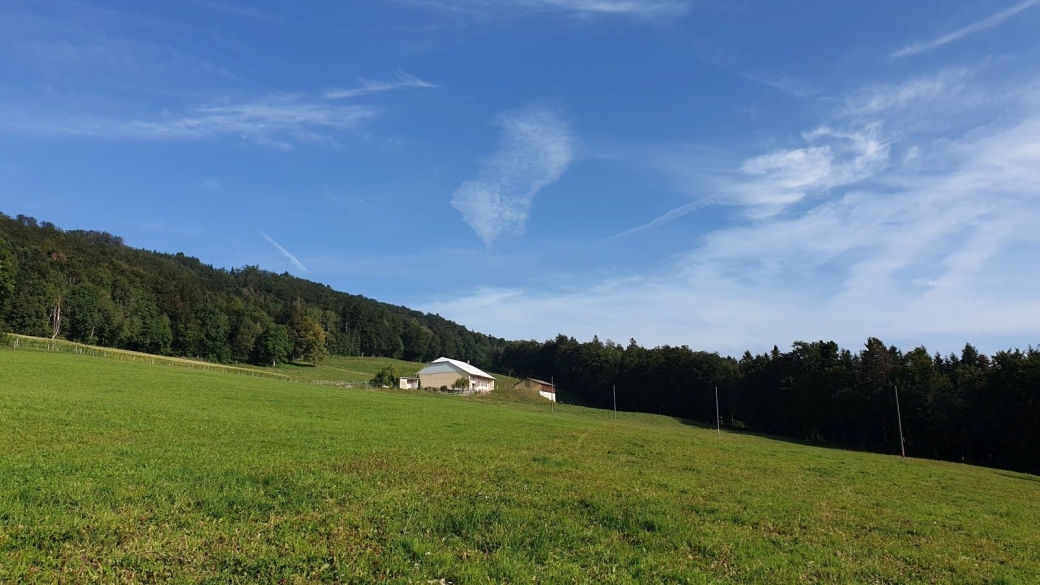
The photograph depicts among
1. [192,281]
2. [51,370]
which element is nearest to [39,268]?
[192,281]

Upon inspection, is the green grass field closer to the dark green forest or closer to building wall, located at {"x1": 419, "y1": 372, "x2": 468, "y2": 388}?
the dark green forest

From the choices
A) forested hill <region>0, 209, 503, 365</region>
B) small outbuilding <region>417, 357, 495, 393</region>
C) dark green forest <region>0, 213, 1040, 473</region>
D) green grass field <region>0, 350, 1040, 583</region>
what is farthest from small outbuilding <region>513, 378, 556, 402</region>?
green grass field <region>0, 350, 1040, 583</region>

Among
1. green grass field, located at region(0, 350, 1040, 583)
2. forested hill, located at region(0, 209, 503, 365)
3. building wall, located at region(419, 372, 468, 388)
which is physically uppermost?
forested hill, located at region(0, 209, 503, 365)

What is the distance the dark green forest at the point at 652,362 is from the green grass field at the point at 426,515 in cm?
5489

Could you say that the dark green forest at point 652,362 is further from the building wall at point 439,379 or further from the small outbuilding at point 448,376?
the building wall at point 439,379

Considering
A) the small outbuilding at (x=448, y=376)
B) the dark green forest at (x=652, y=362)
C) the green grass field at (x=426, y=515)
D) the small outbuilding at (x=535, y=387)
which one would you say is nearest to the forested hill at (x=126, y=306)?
the dark green forest at (x=652, y=362)

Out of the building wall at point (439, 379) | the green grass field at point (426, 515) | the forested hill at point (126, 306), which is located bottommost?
the green grass field at point (426, 515)

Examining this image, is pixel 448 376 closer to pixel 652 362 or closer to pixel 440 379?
pixel 440 379

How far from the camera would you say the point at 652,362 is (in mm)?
128875

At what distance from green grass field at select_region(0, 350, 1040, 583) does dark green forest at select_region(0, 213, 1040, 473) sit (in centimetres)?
5489

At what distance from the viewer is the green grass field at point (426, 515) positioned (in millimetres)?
7812

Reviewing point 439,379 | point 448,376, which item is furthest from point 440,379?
point 448,376

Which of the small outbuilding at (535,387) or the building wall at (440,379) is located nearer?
the building wall at (440,379)

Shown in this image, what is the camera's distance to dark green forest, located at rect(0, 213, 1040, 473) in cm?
6606
